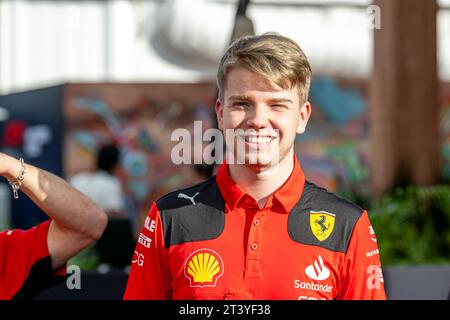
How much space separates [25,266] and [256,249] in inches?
29.5

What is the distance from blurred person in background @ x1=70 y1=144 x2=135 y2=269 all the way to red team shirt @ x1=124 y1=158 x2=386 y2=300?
11.2 feet

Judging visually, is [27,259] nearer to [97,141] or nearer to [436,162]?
[436,162]

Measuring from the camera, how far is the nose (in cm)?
226

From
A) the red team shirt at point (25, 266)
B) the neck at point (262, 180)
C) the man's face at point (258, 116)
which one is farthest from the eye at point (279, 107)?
the red team shirt at point (25, 266)

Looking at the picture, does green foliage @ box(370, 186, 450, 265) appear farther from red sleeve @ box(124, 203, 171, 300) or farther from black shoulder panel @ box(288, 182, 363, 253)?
red sleeve @ box(124, 203, 171, 300)

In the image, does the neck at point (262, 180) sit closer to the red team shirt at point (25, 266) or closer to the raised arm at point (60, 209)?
the raised arm at point (60, 209)

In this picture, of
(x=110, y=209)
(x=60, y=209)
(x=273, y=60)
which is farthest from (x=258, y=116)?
(x=110, y=209)

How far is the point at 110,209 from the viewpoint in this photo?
674 centimetres

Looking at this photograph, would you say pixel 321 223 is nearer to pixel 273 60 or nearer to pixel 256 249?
pixel 256 249

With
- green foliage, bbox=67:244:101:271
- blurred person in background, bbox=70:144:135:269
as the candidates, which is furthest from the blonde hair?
green foliage, bbox=67:244:101:271

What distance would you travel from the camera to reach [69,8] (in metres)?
21.2

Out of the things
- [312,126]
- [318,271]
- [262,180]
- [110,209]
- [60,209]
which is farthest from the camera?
[312,126]

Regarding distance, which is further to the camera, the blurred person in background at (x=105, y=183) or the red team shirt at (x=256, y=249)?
the blurred person in background at (x=105, y=183)

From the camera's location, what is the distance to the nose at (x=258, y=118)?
2.26 meters
